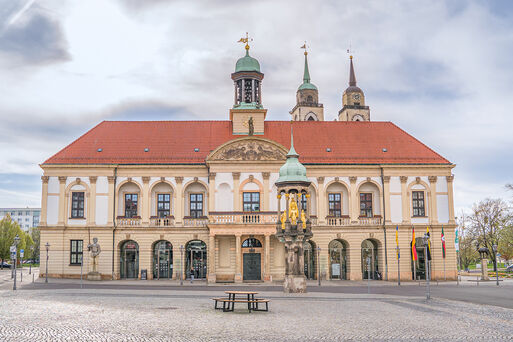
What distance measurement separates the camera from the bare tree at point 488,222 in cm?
6969

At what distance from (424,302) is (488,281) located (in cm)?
2278

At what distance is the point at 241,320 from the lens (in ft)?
63.4

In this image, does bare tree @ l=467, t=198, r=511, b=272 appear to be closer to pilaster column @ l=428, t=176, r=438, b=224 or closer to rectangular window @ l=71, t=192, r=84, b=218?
pilaster column @ l=428, t=176, r=438, b=224

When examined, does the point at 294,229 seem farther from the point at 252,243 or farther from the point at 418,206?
the point at 418,206

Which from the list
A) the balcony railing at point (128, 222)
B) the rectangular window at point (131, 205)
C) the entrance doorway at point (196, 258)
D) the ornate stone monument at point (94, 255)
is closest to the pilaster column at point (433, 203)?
the entrance doorway at point (196, 258)

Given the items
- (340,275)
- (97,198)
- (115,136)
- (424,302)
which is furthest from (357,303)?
(115,136)

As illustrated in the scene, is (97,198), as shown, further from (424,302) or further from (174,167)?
(424,302)

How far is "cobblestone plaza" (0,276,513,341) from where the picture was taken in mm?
16047

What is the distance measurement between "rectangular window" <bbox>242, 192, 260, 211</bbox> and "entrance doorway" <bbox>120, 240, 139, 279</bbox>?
10025 millimetres

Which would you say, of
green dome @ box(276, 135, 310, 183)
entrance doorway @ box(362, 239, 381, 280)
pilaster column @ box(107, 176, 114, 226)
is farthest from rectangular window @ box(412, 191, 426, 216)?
pilaster column @ box(107, 176, 114, 226)

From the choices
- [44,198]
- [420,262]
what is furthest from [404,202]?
[44,198]

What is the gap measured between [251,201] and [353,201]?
8963 mm

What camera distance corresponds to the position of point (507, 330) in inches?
695

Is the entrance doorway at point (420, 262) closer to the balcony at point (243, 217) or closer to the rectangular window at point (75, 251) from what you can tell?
the balcony at point (243, 217)
